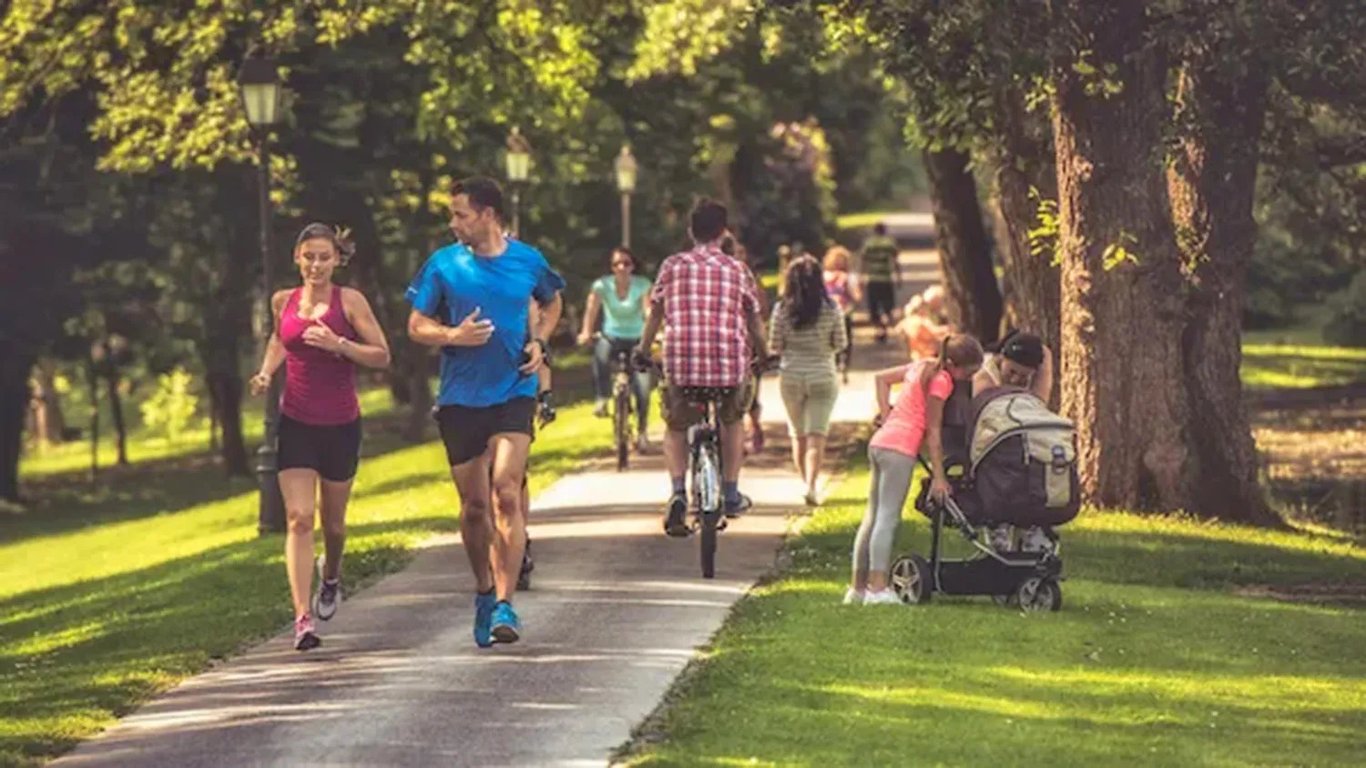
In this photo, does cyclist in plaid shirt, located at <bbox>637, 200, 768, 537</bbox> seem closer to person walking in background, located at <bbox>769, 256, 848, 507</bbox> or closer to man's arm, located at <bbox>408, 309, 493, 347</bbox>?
man's arm, located at <bbox>408, 309, 493, 347</bbox>

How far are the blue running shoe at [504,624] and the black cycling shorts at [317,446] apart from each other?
3.55 ft

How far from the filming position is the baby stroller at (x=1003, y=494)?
52.0 feet

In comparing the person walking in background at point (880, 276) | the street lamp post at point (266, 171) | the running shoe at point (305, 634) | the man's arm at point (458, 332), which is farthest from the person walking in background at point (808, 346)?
the person walking in background at point (880, 276)

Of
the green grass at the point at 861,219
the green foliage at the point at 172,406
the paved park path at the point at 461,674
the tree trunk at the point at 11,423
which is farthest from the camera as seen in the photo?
the green grass at the point at 861,219

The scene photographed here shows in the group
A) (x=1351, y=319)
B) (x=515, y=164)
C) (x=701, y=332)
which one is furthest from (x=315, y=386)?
(x=1351, y=319)

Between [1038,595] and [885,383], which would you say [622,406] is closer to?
[1038,595]

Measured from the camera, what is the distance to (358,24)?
32875 millimetres

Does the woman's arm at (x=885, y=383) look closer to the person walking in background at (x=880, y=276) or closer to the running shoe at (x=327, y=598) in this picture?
the running shoe at (x=327, y=598)

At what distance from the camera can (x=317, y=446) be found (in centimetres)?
1498

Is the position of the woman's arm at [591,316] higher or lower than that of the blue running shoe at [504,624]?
higher

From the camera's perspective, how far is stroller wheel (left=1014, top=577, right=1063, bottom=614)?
1641 centimetres

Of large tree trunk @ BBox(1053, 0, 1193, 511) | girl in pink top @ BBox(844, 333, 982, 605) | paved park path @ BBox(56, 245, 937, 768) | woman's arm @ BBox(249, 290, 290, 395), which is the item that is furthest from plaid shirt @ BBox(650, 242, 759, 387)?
large tree trunk @ BBox(1053, 0, 1193, 511)

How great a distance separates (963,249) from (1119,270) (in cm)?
1213

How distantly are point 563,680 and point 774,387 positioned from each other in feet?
92.0
